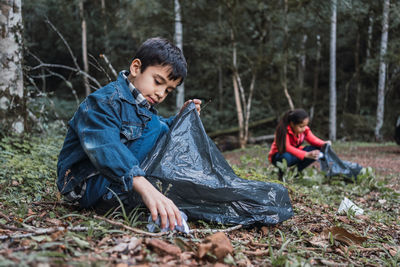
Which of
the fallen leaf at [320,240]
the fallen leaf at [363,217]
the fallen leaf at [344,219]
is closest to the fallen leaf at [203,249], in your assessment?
the fallen leaf at [320,240]

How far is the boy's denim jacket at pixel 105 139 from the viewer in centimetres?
156

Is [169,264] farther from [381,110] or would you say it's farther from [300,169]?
[381,110]

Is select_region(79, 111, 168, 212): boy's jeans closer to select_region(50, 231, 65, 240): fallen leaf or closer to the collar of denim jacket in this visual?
the collar of denim jacket

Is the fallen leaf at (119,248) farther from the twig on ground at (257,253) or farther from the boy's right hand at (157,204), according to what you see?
the twig on ground at (257,253)

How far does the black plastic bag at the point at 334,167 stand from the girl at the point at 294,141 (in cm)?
16

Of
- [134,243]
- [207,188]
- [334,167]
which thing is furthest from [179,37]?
[134,243]

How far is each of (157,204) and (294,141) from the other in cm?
392

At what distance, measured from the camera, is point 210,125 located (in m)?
16.4

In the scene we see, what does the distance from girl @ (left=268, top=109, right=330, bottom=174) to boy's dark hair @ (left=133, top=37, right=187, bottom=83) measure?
3.03 metres

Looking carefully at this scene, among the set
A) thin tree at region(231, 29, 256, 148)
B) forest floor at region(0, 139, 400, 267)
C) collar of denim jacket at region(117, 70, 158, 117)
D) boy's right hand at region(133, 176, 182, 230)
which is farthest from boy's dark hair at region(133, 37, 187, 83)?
thin tree at region(231, 29, 256, 148)

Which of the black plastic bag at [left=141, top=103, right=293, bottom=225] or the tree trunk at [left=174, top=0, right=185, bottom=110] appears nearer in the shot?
the black plastic bag at [left=141, top=103, right=293, bottom=225]

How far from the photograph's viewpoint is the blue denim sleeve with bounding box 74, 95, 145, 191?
1.55 metres

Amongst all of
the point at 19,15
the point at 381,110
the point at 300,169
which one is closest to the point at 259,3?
the point at 381,110

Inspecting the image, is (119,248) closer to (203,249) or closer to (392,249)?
(203,249)
